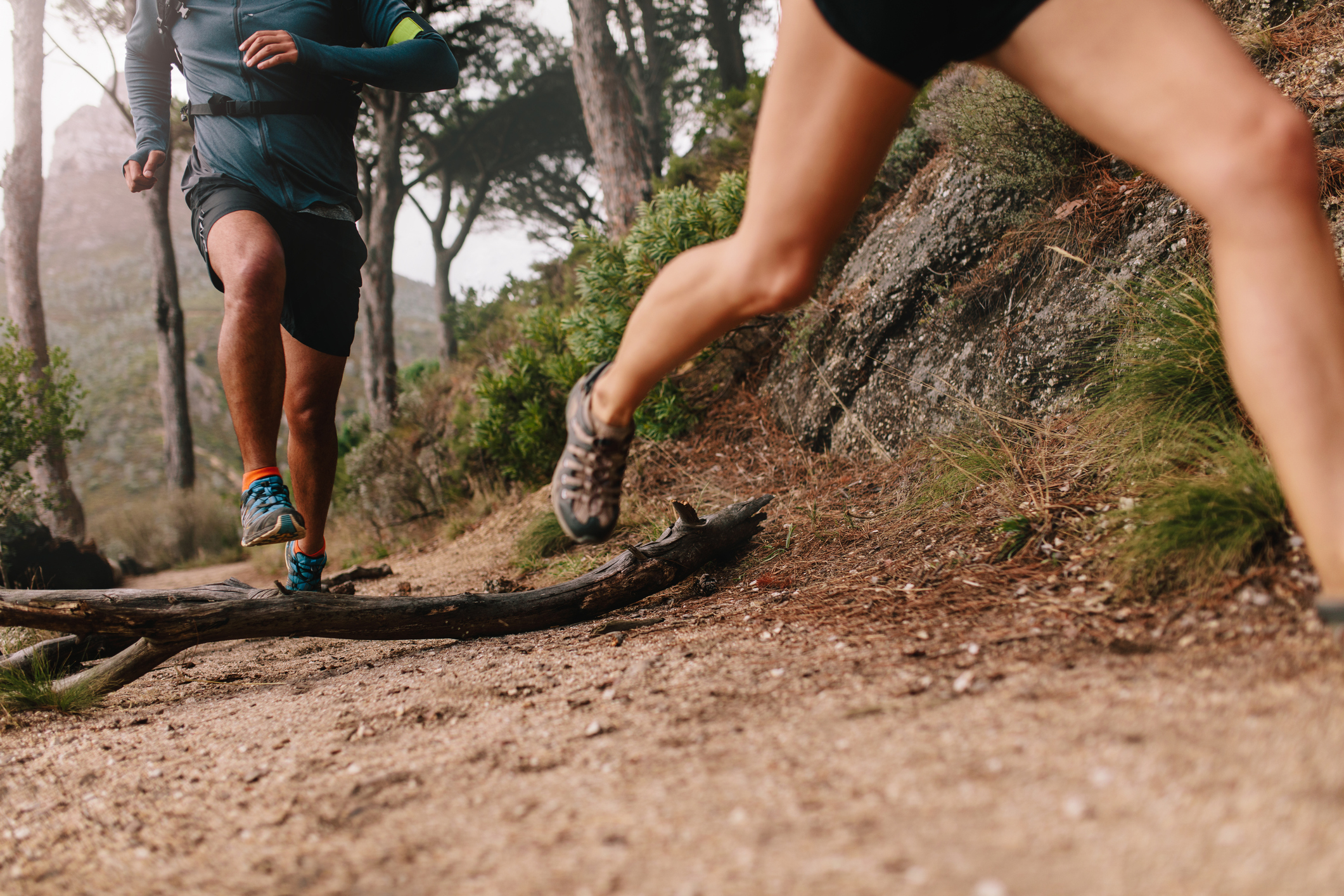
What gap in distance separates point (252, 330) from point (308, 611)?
2.76ft

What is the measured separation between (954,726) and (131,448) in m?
30.9

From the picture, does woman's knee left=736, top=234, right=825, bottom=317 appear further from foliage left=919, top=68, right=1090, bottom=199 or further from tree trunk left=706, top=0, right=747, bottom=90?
tree trunk left=706, top=0, right=747, bottom=90

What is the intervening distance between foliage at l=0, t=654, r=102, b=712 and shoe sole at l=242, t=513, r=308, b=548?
59 cm

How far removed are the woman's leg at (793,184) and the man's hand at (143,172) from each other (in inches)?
82.1

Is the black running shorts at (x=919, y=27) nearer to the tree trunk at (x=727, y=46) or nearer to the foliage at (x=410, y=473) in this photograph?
the foliage at (x=410, y=473)

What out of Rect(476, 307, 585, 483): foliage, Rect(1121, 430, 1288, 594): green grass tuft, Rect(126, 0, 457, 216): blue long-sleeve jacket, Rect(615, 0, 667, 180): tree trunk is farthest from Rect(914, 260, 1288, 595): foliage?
Rect(615, 0, 667, 180): tree trunk

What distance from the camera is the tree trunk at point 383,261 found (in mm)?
9414

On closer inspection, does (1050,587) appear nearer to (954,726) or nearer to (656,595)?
(954,726)

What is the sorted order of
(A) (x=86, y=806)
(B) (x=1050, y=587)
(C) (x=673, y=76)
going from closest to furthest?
1. (A) (x=86, y=806)
2. (B) (x=1050, y=587)
3. (C) (x=673, y=76)

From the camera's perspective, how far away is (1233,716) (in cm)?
93

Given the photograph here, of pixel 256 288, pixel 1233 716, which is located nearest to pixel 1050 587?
pixel 1233 716

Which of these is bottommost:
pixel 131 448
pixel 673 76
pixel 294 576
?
pixel 294 576

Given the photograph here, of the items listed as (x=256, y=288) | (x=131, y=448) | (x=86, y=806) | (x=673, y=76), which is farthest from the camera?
(x=131, y=448)

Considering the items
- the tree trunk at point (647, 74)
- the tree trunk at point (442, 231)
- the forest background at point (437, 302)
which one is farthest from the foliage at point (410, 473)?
the tree trunk at point (442, 231)
